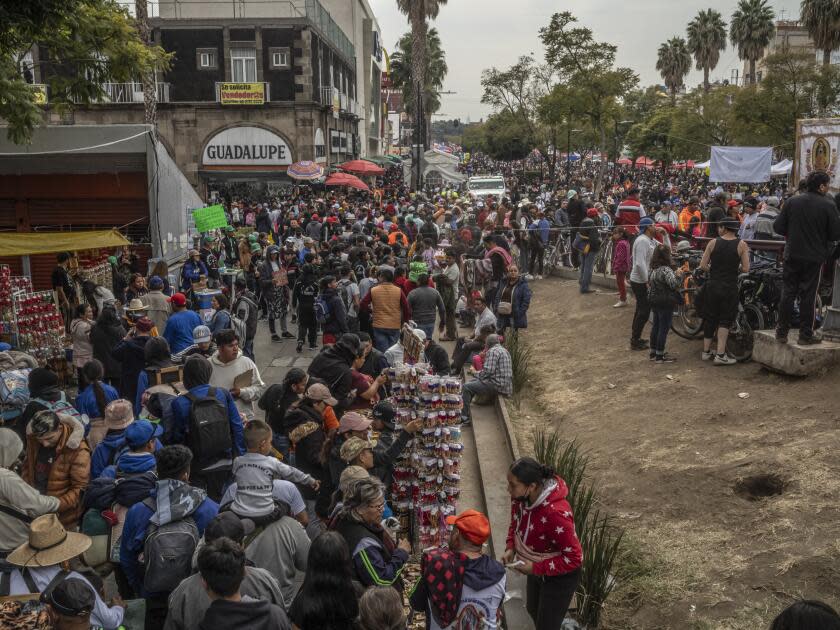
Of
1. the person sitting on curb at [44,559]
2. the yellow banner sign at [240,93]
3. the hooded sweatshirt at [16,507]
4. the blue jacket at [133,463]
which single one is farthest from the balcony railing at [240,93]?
the person sitting on curb at [44,559]

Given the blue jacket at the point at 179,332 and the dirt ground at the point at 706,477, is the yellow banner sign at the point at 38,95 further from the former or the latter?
the dirt ground at the point at 706,477

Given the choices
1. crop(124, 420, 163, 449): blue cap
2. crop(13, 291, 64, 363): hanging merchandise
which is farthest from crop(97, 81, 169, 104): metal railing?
crop(124, 420, 163, 449): blue cap

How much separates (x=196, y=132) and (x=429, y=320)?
25026mm

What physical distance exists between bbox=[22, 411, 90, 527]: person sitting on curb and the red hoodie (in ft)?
10.6

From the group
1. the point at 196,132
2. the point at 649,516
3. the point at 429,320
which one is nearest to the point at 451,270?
the point at 429,320

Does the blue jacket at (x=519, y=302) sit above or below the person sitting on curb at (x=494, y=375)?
above

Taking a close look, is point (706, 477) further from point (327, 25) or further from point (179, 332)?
point (327, 25)

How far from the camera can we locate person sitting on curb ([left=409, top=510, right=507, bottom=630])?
13.8 feet

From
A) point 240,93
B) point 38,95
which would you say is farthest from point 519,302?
point 240,93

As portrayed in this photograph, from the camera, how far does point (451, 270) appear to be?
46.1 ft

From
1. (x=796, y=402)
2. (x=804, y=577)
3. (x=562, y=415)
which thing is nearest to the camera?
(x=804, y=577)

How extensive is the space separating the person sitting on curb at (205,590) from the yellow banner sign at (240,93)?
30832 mm

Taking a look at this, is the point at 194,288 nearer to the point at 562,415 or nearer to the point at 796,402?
the point at 562,415

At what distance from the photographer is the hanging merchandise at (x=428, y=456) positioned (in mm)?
6434
